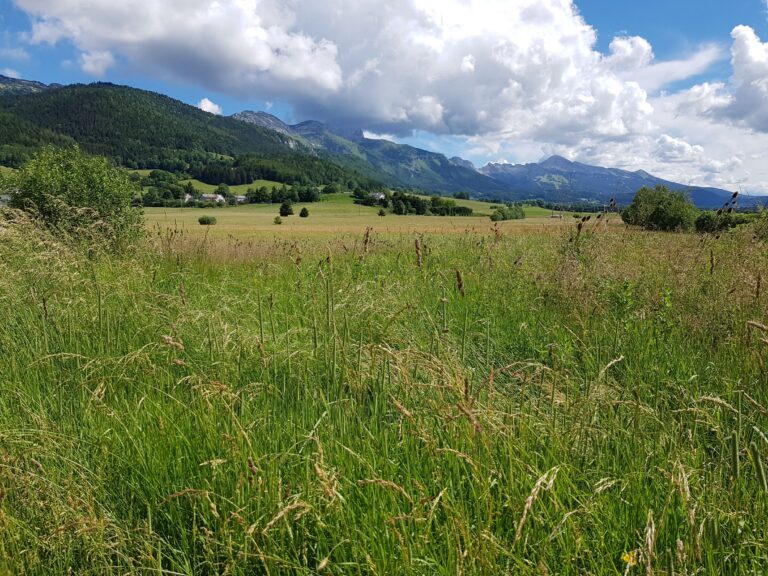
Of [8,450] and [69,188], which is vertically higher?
[69,188]

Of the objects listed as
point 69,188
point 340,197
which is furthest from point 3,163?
point 69,188

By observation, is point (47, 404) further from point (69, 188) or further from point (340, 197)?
point (340, 197)

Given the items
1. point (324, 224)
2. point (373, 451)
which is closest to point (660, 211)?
point (373, 451)

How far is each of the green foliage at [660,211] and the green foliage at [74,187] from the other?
1340cm

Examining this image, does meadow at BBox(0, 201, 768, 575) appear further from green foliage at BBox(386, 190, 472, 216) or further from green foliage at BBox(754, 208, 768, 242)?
green foliage at BBox(386, 190, 472, 216)

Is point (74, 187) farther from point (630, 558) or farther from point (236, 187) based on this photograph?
point (236, 187)

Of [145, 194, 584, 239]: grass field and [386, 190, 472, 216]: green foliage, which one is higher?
[386, 190, 472, 216]: green foliage

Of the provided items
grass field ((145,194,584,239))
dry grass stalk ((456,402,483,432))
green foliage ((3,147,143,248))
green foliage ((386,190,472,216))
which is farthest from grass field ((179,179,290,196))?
dry grass stalk ((456,402,483,432))

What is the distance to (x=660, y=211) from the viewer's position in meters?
21.4

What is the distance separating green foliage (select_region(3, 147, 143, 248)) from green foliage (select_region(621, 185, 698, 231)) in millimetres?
13404

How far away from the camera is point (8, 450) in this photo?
→ 93.6 inches

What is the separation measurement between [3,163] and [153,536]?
189766mm

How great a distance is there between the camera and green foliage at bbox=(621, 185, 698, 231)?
35.2 ft

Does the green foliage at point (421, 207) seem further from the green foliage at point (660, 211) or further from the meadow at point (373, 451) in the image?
the meadow at point (373, 451)
